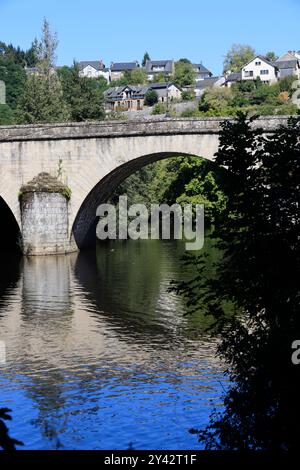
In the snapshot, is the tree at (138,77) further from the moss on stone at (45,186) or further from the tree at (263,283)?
the tree at (263,283)

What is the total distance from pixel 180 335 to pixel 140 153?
15.7m

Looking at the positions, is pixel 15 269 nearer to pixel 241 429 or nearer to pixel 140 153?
pixel 140 153

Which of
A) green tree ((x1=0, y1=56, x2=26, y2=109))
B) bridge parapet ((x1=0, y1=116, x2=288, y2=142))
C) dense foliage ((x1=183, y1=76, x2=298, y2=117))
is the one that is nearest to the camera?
bridge parapet ((x1=0, y1=116, x2=288, y2=142))

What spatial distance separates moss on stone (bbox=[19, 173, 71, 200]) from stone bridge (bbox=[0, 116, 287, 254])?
0.67 ft

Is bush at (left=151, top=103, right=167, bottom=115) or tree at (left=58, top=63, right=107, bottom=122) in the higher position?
bush at (left=151, top=103, right=167, bottom=115)

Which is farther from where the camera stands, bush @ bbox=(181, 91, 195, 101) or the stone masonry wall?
bush @ bbox=(181, 91, 195, 101)

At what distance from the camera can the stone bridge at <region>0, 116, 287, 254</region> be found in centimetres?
3441

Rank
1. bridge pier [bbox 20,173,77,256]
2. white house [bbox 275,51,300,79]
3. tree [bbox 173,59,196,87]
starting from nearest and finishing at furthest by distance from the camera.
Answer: bridge pier [bbox 20,173,77,256]
white house [bbox 275,51,300,79]
tree [bbox 173,59,196,87]

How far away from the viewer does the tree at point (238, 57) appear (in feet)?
401

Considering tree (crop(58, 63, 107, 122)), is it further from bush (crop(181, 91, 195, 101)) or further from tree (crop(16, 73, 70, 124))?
bush (crop(181, 91, 195, 101))

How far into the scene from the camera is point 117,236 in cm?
4391

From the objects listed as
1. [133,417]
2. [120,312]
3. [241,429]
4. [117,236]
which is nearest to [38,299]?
[120,312]

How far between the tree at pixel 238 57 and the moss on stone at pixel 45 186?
293ft

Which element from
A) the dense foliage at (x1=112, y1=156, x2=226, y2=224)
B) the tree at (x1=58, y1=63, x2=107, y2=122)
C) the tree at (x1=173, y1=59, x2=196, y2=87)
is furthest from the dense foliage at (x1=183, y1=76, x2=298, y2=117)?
the tree at (x1=173, y1=59, x2=196, y2=87)
